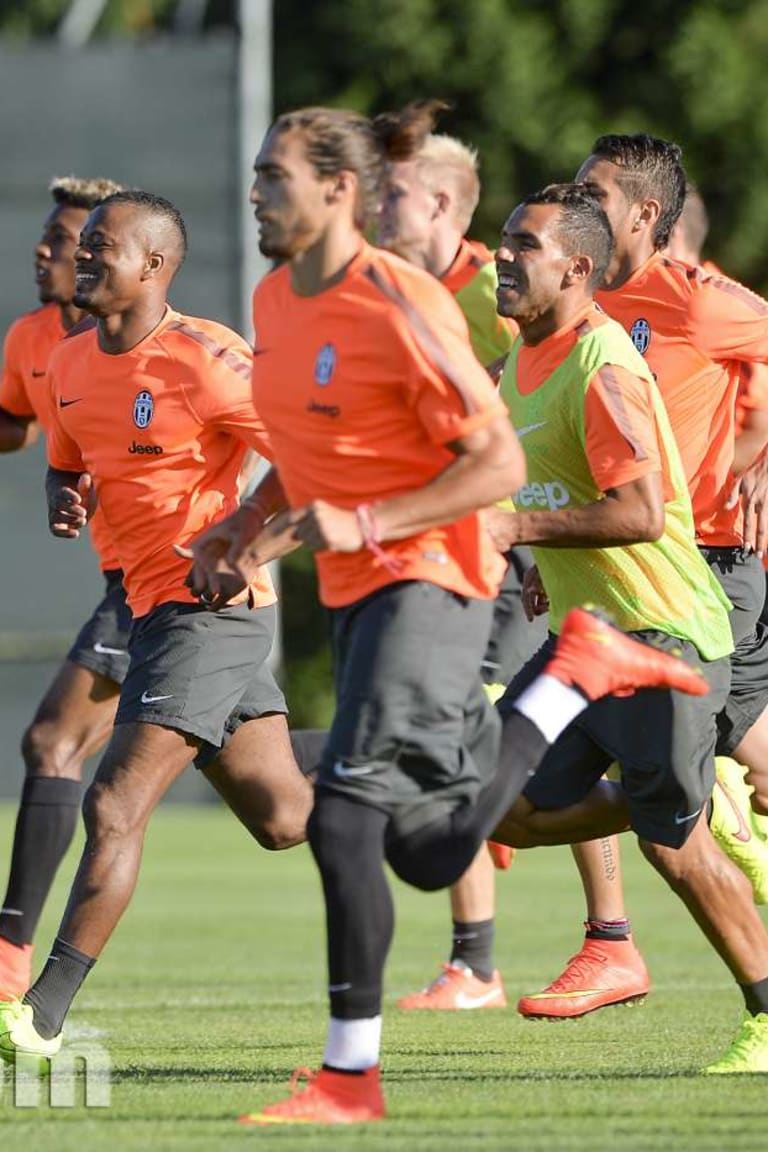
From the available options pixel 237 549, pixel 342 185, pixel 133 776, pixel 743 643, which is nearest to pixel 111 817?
pixel 133 776

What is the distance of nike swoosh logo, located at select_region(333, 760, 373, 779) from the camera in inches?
219

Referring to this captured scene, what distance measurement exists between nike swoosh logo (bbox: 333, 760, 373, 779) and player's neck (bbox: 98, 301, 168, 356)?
2.21 meters

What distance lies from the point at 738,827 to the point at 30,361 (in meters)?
3.76

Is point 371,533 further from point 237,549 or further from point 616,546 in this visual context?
point 616,546

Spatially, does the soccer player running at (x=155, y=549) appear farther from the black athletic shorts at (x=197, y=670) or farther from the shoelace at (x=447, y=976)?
the shoelace at (x=447, y=976)

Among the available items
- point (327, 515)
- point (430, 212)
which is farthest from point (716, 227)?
point (327, 515)

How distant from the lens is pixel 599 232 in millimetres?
6871

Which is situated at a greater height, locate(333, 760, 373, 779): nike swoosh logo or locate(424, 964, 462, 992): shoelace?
locate(333, 760, 373, 779): nike swoosh logo

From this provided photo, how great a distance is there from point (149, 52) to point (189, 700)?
16.4 metres

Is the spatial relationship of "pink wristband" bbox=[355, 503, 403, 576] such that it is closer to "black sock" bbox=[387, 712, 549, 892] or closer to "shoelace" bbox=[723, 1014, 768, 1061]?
"black sock" bbox=[387, 712, 549, 892]

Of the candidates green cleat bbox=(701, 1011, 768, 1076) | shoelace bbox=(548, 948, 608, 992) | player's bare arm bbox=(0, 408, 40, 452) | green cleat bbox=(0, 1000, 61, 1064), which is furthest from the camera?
player's bare arm bbox=(0, 408, 40, 452)

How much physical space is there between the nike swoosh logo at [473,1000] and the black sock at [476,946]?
0.29ft

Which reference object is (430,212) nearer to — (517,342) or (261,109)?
(517,342)

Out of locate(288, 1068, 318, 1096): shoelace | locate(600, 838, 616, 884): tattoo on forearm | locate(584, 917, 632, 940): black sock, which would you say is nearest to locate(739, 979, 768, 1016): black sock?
locate(288, 1068, 318, 1096): shoelace
